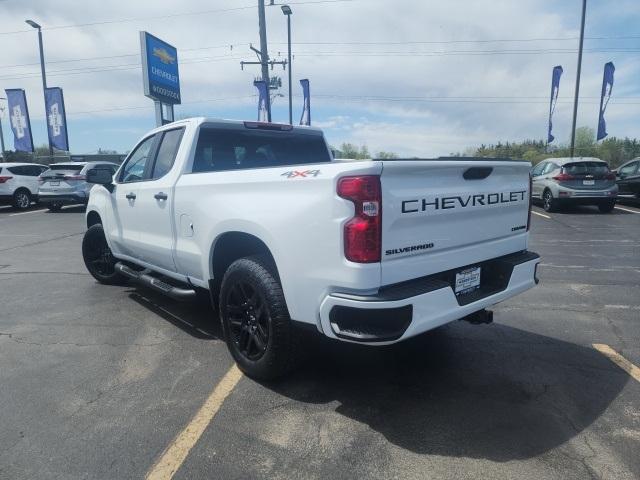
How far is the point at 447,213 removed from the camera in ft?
9.73

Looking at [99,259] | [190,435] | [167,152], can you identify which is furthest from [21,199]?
[190,435]

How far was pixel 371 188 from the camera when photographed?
2.55m

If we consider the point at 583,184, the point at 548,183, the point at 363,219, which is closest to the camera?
the point at 363,219

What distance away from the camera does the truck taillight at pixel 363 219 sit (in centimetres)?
254

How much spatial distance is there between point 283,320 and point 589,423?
2.00 meters

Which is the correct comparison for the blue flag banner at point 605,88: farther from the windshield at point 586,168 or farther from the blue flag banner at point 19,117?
the blue flag banner at point 19,117

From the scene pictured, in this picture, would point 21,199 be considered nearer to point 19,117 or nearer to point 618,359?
point 19,117

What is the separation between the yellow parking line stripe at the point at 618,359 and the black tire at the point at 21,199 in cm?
1914

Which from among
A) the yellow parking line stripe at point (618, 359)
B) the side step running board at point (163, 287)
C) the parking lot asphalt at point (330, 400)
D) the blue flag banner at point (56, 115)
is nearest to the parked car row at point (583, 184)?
the parking lot asphalt at point (330, 400)

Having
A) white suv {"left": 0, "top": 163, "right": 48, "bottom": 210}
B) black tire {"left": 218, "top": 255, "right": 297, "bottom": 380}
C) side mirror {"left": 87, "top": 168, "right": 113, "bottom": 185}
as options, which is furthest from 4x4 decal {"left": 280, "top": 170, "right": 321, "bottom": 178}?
white suv {"left": 0, "top": 163, "right": 48, "bottom": 210}

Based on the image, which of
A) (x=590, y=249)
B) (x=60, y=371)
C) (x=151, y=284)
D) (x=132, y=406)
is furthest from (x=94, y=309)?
(x=590, y=249)

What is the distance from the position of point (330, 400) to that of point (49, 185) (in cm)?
1671

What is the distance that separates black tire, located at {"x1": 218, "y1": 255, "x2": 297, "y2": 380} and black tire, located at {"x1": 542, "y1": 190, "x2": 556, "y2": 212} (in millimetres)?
13035

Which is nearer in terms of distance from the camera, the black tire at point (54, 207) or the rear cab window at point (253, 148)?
the rear cab window at point (253, 148)
